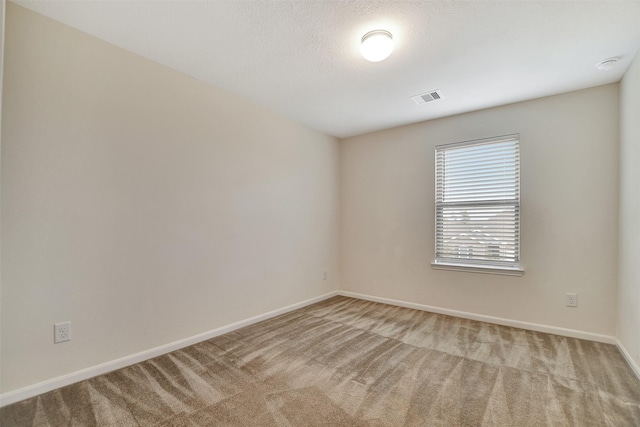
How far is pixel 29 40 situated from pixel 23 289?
5.28ft

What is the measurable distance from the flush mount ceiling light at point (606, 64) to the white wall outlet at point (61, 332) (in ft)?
15.0

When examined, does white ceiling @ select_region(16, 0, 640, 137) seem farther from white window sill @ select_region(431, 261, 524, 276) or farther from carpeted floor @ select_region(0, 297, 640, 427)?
Result: carpeted floor @ select_region(0, 297, 640, 427)

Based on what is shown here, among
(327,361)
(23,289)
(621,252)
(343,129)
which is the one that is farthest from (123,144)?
(621,252)

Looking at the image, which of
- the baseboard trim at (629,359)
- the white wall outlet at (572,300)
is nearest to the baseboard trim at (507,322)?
the baseboard trim at (629,359)

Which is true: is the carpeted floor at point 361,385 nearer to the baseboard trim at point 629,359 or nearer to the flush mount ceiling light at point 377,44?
the baseboard trim at point 629,359

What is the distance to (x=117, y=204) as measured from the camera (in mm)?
2260

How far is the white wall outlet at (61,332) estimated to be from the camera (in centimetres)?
197

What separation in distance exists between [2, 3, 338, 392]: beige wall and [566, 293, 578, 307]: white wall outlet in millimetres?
3145

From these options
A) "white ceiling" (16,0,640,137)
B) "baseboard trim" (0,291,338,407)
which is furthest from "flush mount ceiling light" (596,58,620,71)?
"baseboard trim" (0,291,338,407)

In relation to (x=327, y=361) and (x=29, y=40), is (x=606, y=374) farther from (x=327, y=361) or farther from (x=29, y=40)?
(x=29, y=40)

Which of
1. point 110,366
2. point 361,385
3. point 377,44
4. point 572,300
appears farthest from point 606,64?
point 110,366

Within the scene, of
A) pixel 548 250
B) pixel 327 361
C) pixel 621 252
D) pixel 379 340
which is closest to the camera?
pixel 327 361

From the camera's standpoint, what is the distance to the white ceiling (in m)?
1.85

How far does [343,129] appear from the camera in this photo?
4.25 metres
